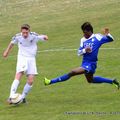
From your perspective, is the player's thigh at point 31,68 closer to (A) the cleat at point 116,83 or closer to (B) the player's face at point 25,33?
(B) the player's face at point 25,33

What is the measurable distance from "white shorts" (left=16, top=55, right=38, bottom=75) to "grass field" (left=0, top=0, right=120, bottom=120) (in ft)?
2.73

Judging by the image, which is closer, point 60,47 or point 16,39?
point 16,39

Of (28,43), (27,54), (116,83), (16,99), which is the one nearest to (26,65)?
(27,54)

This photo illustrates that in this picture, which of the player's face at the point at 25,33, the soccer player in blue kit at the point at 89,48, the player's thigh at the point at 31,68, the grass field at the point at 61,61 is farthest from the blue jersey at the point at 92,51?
the player's face at the point at 25,33

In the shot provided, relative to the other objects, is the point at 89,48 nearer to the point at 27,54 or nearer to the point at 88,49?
the point at 88,49

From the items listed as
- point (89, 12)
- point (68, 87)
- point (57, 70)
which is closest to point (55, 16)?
point (89, 12)

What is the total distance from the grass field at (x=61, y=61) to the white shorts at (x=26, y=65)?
831mm

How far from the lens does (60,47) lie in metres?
26.9

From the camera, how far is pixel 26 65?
14.8 m

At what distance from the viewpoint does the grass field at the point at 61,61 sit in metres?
13.7

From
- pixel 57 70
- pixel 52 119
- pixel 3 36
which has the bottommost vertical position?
pixel 52 119

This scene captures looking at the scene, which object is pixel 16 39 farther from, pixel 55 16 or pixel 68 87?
pixel 55 16

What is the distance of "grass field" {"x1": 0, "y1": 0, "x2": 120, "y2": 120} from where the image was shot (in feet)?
45.0

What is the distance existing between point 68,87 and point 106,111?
3960 millimetres
